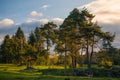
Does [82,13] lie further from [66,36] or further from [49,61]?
[49,61]

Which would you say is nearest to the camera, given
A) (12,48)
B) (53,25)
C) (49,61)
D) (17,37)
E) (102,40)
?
(102,40)

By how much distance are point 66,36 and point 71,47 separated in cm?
409

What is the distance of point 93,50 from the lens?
7038 centimetres

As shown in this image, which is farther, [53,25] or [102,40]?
[53,25]

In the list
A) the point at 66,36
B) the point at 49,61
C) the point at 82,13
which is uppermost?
the point at 82,13

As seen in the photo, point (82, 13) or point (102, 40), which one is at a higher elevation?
point (82, 13)

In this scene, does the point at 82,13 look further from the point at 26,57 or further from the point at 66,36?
the point at 26,57

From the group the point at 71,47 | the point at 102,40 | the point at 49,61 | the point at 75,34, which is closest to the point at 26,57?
the point at 49,61

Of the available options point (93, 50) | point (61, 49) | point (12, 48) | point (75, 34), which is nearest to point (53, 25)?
point (61, 49)

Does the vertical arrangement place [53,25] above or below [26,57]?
above

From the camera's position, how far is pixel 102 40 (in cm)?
7012

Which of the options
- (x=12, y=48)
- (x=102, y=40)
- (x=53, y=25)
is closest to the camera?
(x=102, y=40)

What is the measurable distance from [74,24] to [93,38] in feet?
28.1

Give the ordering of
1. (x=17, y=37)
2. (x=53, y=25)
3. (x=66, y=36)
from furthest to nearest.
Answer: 1. (x=17, y=37)
2. (x=53, y=25)
3. (x=66, y=36)
